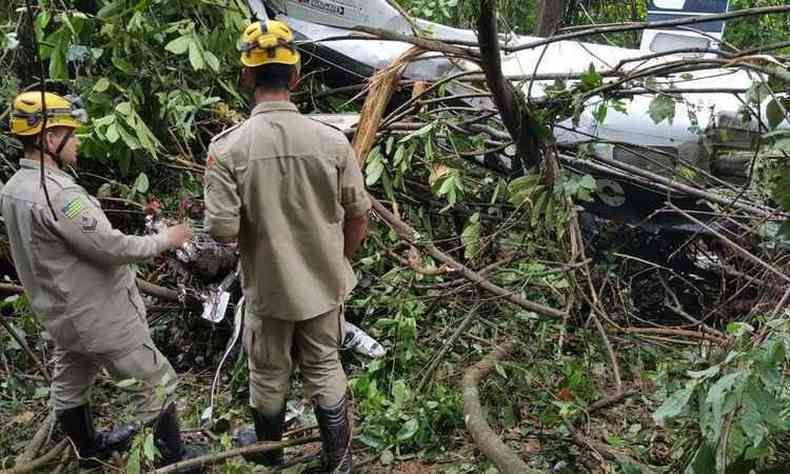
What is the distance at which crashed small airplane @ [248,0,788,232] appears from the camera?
3.42 m

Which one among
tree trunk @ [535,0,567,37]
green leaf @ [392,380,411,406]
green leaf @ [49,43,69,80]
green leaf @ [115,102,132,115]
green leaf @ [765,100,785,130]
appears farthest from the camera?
tree trunk @ [535,0,567,37]

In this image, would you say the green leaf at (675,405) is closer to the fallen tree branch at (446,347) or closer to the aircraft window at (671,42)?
the fallen tree branch at (446,347)

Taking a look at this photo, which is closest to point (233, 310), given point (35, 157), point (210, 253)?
point (210, 253)

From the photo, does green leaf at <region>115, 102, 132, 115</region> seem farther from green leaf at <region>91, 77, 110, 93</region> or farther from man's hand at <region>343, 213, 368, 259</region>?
man's hand at <region>343, 213, 368, 259</region>

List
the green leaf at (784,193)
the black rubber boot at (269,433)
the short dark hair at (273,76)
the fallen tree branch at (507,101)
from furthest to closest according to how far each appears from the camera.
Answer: the black rubber boot at (269,433) → the fallen tree branch at (507,101) → the short dark hair at (273,76) → the green leaf at (784,193)

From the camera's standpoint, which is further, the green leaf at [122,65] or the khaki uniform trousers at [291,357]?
the green leaf at [122,65]

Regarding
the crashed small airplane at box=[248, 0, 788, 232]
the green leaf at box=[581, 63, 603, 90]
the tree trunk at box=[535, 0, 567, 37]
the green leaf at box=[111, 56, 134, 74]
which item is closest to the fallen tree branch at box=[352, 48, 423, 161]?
the crashed small airplane at box=[248, 0, 788, 232]

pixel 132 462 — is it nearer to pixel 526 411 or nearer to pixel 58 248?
pixel 58 248

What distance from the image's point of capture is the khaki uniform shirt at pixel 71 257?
265 centimetres

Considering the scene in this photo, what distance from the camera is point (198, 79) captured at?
162 inches

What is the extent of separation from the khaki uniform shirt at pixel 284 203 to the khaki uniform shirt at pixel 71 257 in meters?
0.44

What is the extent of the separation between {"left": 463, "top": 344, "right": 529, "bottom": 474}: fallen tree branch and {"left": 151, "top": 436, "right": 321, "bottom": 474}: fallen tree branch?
658mm

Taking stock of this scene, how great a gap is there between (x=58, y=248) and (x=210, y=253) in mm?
1139

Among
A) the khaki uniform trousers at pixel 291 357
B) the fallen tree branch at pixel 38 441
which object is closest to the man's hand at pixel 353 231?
the khaki uniform trousers at pixel 291 357
